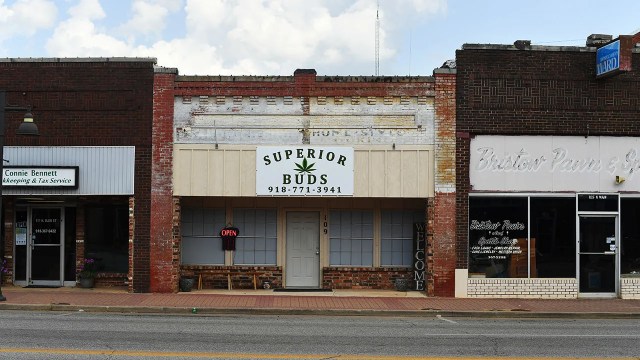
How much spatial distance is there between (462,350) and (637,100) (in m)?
10.3

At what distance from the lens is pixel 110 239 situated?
60.4 ft

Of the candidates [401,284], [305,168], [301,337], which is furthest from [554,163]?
[301,337]

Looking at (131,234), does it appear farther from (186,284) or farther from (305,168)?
(305,168)

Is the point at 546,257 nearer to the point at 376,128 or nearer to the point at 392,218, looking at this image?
the point at 392,218

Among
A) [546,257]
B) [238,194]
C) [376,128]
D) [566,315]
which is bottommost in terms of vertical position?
[566,315]

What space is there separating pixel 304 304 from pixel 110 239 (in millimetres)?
5958

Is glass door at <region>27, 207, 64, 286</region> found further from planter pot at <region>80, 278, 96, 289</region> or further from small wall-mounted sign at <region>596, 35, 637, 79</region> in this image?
small wall-mounted sign at <region>596, 35, 637, 79</region>

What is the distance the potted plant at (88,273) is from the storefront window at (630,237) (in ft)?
44.5

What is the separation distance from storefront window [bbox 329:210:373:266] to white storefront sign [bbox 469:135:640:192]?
10.4 ft

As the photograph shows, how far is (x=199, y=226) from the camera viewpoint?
739 inches

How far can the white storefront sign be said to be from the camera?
1742 centimetres

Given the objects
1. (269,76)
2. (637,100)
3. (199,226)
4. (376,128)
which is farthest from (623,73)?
(199,226)

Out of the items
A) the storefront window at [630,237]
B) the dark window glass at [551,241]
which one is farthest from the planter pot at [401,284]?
the storefront window at [630,237]

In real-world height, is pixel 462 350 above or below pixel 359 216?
below
